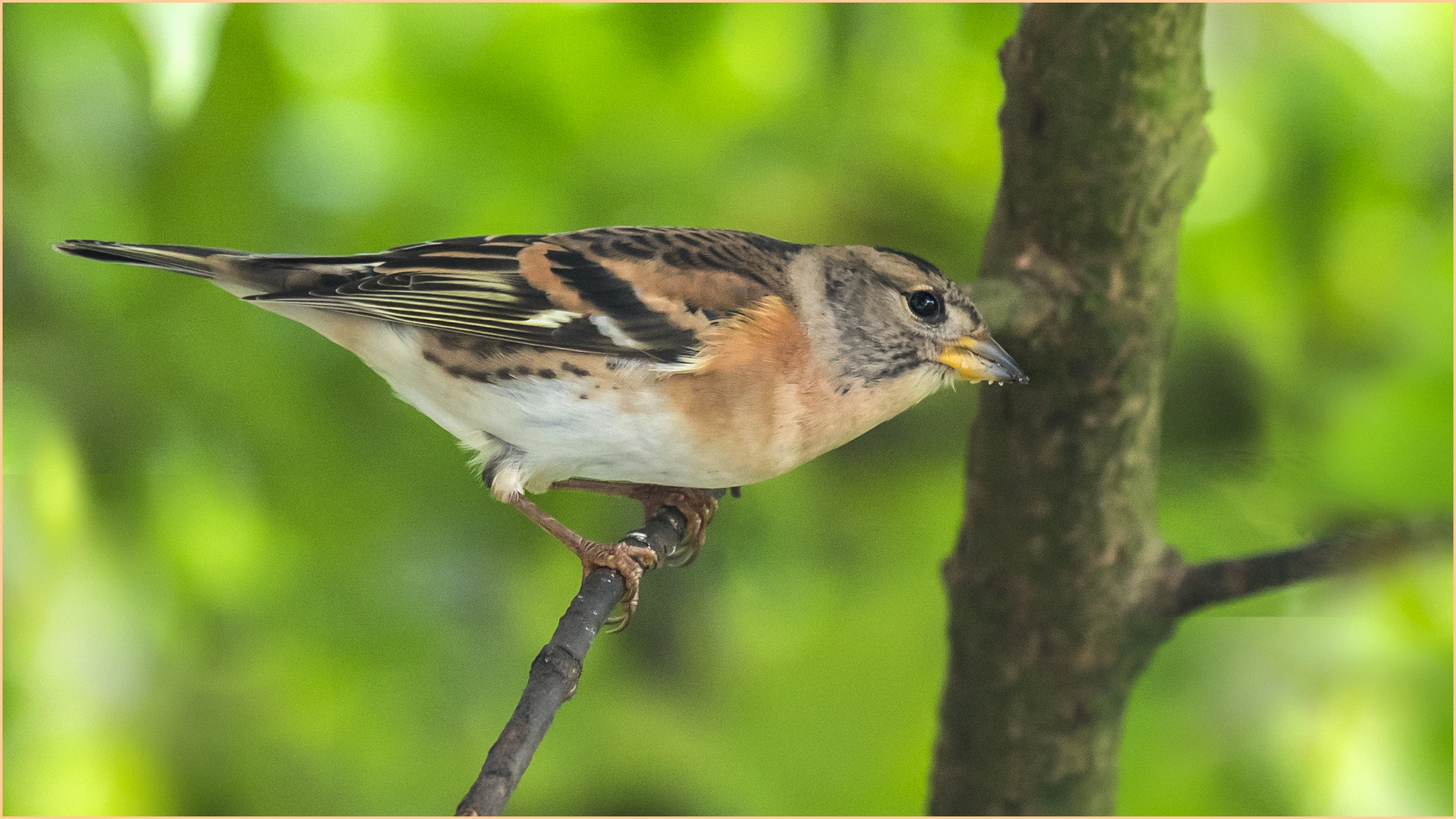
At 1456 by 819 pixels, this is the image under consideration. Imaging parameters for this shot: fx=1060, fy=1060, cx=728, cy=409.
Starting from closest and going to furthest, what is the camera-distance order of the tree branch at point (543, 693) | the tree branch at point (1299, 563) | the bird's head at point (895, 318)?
the tree branch at point (543, 693) → the tree branch at point (1299, 563) → the bird's head at point (895, 318)

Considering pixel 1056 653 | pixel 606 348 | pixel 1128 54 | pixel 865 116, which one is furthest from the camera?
pixel 865 116

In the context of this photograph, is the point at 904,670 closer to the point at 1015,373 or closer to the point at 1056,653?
the point at 1056,653

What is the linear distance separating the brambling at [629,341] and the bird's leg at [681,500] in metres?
0.21

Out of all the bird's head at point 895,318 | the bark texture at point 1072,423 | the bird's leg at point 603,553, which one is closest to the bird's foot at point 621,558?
the bird's leg at point 603,553

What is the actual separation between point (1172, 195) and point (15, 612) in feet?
7.04

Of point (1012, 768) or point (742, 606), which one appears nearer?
point (1012, 768)

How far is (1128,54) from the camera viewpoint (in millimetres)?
1685

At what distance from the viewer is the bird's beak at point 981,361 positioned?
1777 millimetres

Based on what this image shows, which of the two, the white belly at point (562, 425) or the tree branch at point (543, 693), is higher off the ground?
the white belly at point (562, 425)

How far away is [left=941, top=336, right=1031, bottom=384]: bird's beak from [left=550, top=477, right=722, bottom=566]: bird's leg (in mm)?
565

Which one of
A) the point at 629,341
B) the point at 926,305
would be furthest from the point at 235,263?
the point at 926,305

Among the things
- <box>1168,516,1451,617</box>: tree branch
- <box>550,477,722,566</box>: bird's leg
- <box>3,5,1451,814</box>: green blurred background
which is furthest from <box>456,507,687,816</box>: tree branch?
<box>1168,516,1451,617</box>: tree branch

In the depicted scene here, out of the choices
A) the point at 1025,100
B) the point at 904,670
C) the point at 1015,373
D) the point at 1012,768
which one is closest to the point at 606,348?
the point at 1015,373

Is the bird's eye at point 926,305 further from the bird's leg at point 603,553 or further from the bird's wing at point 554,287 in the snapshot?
the bird's leg at point 603,553
